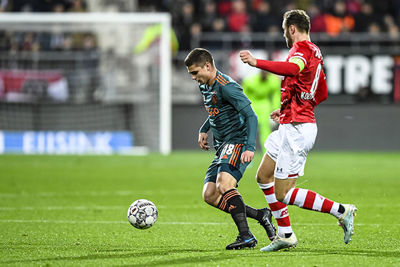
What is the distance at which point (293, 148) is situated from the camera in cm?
603

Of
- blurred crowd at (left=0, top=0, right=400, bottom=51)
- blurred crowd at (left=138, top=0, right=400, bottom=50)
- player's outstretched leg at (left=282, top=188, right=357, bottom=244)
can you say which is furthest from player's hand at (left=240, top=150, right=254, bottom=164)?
blurred crowd at (left=138, top=0, right=400, bottom=50)

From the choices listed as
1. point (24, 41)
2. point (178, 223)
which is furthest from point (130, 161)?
point (178, 223)

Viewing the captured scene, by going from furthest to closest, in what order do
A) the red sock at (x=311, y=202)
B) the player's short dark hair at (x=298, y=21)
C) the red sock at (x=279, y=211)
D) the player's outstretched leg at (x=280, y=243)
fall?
the red sock at (x=279, y=211), the player's outstretched leg at (x=280, y=243), the player's short dark hair at (x=298, y=21), the red sock at (x=311, y=202)

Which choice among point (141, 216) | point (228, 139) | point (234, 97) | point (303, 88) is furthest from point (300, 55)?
point (141, 216)

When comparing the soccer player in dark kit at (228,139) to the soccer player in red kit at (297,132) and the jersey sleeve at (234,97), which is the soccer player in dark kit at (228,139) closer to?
the jersey sleeve at (234,97)

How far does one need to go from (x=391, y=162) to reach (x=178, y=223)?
380 inches

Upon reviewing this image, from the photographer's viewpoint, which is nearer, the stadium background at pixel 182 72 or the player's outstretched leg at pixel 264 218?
the player's outstretched leg at pixel 264 218

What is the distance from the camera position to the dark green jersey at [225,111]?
6.45m

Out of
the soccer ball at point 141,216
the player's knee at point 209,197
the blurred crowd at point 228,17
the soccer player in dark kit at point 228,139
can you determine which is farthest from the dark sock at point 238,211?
the blurred crowd at point 228,17

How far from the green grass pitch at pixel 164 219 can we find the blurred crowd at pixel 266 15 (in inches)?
184

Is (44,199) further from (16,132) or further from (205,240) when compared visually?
(16,132)

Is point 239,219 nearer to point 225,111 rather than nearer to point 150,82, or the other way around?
point 225,111

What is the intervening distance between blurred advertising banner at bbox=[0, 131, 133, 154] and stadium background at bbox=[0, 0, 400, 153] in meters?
0.16

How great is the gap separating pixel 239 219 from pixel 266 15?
46.7 ft
